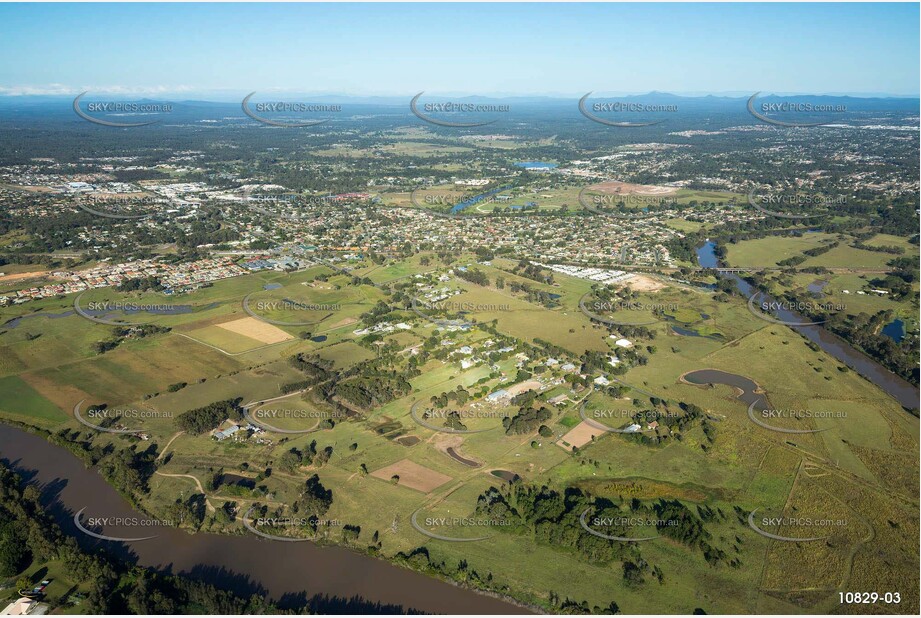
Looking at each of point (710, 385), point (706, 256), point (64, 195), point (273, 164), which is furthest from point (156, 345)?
point (273, 164)

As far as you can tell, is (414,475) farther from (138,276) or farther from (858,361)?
(138,276)

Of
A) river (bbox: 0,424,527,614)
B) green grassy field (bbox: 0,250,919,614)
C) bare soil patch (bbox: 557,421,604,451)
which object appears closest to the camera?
river (bbox: 0,424,527,614)

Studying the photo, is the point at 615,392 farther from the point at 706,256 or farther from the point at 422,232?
the point at 422,232

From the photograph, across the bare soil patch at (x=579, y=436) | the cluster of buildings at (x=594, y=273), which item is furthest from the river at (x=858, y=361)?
the bare soil patch at (x=579, y=436)

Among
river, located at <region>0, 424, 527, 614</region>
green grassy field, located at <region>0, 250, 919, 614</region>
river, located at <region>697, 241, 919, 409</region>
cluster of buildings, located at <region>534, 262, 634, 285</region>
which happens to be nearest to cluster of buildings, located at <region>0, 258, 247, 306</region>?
green grassy field, located at <region>0, 250, 919, 614</region>

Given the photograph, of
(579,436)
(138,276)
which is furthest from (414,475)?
(138,276)

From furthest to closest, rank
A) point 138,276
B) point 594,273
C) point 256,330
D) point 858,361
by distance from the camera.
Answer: point 594,273
point 138,276
point 256,330
point 858,361

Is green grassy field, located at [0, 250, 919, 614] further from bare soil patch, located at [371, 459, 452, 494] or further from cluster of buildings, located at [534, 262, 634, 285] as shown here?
cluster of buildings, located at [534, 262, 634, 285]
